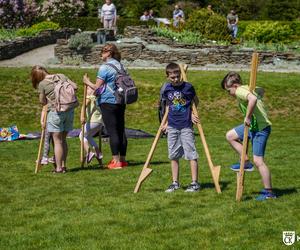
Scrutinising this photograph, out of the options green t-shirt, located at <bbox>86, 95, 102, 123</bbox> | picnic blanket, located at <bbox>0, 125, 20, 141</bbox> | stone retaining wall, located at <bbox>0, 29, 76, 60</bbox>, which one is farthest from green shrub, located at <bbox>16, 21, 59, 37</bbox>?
green t-shirt, located at <bbox>86, 95, 102, 123</bbox>

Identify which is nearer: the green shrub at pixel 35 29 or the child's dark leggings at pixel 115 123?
the child's dark leggings at pixel 115 123

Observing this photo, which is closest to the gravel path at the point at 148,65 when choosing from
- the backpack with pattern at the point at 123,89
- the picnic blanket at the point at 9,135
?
the picnic blanket at the point at 9,135

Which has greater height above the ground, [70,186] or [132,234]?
[132,234]

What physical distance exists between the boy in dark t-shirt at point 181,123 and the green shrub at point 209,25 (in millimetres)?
20250

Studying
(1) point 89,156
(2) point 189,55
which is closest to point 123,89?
(1) point 89,156

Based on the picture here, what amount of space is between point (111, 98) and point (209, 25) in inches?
735

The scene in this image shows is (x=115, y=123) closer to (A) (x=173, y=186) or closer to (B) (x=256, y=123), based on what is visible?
(A) (x=173, y=186)

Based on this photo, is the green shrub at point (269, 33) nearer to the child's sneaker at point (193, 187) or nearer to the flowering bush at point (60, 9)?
the flowering bush at point (60, 9)

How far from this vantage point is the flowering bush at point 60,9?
3916cm

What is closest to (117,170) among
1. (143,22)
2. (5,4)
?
(5,4)

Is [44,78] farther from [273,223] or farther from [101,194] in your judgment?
[273,223]

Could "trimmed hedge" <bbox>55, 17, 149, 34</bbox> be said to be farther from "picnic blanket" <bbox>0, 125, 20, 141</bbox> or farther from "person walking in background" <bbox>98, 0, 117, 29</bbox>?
"picnic blanket" <bbox>0, 125, 20, 141</bbox>

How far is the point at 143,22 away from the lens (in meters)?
39.8

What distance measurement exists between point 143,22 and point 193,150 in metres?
30.9
